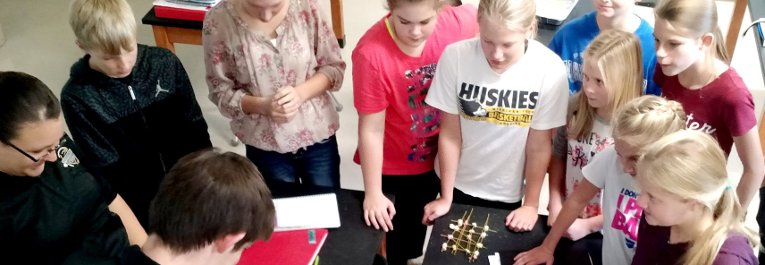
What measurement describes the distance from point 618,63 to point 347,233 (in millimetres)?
828

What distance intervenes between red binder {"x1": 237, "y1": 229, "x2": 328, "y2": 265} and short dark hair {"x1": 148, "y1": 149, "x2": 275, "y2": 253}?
0.39 meters

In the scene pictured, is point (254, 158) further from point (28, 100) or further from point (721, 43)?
point (721, 43)

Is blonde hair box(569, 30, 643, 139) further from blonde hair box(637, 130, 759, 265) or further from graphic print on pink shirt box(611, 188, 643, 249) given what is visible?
blonde hair box(637, 130, 759, 265)

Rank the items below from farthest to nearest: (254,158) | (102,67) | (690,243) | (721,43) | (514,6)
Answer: (254,158) < (102,67) < (721,43) < (514,6) < (690,243)

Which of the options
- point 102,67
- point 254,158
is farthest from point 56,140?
point 254,158

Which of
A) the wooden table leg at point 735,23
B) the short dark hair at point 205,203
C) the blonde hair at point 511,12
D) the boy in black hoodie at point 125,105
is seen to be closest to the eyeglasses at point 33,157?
A: the boy in black hoodie at point 125,105

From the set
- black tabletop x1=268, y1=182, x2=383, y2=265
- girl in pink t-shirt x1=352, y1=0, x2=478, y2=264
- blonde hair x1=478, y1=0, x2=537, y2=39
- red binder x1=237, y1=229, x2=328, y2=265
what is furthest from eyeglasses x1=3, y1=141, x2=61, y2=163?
blonde hair x1=478, y1=0, x2=537, y2=39

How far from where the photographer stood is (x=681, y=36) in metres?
1.69

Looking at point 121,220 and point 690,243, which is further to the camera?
point 121,220

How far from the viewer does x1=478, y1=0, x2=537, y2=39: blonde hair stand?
1636mm

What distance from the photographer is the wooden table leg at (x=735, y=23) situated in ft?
11.4

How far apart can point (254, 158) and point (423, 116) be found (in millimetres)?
592

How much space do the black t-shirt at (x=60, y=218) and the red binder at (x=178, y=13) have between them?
127 centimetres

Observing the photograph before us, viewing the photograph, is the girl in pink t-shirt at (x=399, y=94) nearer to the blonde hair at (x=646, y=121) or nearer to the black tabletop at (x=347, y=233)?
the black tabletop at (x=347, y=233)
